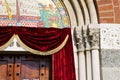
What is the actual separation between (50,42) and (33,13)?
0.63 meters

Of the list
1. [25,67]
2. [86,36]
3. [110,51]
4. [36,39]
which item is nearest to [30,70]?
[25,67]

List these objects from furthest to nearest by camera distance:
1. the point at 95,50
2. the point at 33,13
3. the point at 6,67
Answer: the point at 33,13
the point at 6,67
the point at 95,50

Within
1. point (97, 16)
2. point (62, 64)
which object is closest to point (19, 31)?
point (62, 64)

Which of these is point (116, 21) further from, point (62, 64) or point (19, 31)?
point (19, 31)

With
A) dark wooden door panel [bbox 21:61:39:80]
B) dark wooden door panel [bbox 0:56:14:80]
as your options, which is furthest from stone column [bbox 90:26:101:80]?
dark wooden door panel [bbox 0:56:14:80]

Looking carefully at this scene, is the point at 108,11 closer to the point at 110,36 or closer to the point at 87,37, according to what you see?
the point at 110,36

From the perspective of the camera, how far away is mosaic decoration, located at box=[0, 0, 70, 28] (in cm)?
610

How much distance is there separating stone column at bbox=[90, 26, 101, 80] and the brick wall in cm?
21

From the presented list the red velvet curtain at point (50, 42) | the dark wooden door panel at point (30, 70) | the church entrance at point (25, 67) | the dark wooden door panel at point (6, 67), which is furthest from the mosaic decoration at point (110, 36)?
the dark wooden door panel at point (6, 67)

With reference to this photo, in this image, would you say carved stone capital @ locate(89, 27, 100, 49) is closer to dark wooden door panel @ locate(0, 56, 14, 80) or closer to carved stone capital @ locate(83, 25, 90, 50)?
carved stone capital @ locate(83, 25, 90, 50)

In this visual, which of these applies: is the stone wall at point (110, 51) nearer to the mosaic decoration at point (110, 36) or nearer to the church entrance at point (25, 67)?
the mosaic decoration at point (110, 36)

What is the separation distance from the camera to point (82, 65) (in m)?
5.95

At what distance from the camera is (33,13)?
6191 millimetres

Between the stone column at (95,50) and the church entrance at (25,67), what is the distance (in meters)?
0.76
